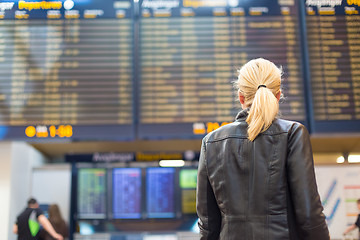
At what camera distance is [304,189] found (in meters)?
1.56

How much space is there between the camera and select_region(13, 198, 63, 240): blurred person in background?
16.1 ft

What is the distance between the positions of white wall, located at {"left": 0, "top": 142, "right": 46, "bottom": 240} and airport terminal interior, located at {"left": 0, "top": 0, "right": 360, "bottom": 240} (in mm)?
12

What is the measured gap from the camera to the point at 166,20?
17.3 ft

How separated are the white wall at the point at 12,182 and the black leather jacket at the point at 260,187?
3.98 m

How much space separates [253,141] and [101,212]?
4.25m

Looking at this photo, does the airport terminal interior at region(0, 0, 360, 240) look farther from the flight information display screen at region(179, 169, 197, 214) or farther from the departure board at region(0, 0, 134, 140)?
the flight information display screen at region(179, 169, 197, 214)

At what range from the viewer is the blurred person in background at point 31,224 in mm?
4898

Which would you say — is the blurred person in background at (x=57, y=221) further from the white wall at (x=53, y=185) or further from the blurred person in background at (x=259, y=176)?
the blurred person in background at (x=259, y=176)

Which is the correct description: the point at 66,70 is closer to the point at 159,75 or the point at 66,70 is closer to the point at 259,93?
the point at 159,75

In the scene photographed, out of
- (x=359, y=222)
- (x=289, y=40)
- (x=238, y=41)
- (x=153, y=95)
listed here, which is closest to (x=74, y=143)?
(x=153, y=95)

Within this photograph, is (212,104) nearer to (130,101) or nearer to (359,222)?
(130,101)

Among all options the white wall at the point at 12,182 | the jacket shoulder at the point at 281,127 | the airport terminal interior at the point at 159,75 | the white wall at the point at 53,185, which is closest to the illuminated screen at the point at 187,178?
the airport terminal interior at the point at 159,75

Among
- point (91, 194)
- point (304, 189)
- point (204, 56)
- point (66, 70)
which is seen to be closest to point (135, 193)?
point (91, 194)

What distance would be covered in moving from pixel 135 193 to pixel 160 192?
1.09 ft
